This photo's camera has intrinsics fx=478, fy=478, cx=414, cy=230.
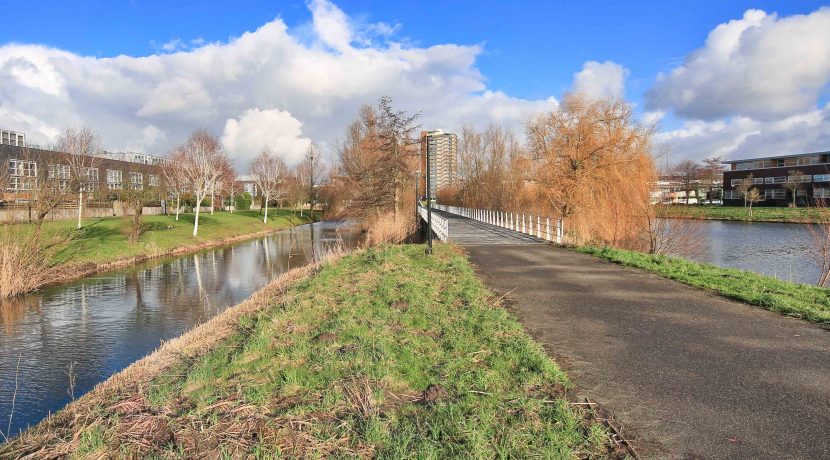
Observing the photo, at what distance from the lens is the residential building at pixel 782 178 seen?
6612 cm

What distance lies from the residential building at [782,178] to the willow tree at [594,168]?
2065 inches

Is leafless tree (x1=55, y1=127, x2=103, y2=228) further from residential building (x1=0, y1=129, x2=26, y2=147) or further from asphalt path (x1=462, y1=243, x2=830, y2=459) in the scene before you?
residential building (x1=0, y1=129, x2=26, y2=147)

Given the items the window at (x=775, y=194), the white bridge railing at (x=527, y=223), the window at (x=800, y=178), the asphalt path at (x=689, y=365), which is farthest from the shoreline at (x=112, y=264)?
the window at (x=775, y=194)

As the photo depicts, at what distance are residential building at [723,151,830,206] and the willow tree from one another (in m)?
52.4

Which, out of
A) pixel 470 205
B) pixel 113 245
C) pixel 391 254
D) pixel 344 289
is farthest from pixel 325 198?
pixel 344 289

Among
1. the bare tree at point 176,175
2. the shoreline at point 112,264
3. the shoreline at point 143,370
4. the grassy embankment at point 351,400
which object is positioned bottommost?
the shoreline at point 112,264

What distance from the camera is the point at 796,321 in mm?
7262

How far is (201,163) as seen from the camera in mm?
35000

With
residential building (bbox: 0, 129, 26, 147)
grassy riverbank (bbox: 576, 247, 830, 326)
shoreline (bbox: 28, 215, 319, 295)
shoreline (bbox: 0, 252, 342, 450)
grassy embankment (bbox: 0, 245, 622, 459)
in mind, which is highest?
residential building (bbox: 0, 129, 26, 147)

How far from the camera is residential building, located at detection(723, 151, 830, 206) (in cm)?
6612

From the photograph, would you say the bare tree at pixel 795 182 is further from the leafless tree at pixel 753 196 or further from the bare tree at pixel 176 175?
the bare tree at pixel 176 175

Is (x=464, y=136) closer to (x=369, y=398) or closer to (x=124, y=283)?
(x=124, y=283)

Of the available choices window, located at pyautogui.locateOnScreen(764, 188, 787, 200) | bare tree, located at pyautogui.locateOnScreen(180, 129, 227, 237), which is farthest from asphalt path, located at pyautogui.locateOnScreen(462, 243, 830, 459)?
window, located at pyautogui.locateOnScreen(764, 188, 787, 200)

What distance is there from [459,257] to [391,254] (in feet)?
7.21
